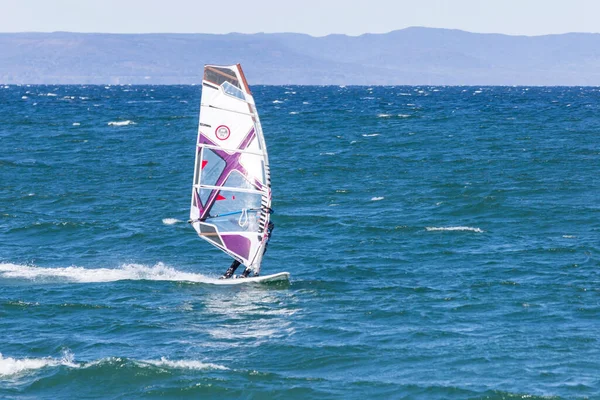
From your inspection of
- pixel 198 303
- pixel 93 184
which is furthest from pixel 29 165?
pixel 198 303

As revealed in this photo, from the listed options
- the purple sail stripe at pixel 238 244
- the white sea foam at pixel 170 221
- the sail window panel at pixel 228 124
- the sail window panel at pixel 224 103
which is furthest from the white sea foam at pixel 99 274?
the white sea foam at pixel 170 221

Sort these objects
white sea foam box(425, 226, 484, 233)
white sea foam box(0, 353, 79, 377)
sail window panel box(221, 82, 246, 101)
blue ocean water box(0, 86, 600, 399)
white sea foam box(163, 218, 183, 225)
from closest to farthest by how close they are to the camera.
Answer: blue ocean water box(0, 86, 600, 399)
white sea foam box(0, 353, 79, 377)
sail window panel box(221, 82, 246, 101)
white sea foam box(425, 226, 484, 233)
white sea foam box(163, 218, 183, 225)

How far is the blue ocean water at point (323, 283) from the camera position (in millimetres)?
22359

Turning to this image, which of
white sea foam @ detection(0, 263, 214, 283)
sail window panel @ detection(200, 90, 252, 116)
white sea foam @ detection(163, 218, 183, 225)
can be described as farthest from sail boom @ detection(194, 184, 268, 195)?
white sea foam @ detection(163, 218, 183, 225)

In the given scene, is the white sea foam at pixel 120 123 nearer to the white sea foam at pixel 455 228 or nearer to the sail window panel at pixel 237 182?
the white sea foam at pixel 455 228

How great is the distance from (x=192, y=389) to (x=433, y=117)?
81163mm

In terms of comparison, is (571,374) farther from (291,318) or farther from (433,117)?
(433,117)

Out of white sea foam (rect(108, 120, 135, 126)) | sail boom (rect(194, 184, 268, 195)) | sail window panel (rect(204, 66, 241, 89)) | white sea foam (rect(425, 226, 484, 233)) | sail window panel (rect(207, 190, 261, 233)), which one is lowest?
white sea foam (rect(108, 120, 135, 126))

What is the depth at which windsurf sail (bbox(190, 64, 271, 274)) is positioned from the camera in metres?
29.5

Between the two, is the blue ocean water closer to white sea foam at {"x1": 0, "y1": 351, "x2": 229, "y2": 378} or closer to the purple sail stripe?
white sea foam at {"x1": 0, "y1": 351, "x2": 229, "y2": 378}

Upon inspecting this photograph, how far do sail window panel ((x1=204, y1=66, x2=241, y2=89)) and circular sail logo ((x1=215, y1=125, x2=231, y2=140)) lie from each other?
1320 mm

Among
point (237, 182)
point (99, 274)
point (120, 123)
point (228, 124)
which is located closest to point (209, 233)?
point (237, 182)

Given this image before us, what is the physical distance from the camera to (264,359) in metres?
23.6

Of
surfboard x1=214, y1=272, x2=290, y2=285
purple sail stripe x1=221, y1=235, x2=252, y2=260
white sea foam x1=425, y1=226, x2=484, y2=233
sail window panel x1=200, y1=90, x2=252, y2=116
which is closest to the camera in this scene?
sail window panel x1=200, y1=90, x2=252, y2=116
